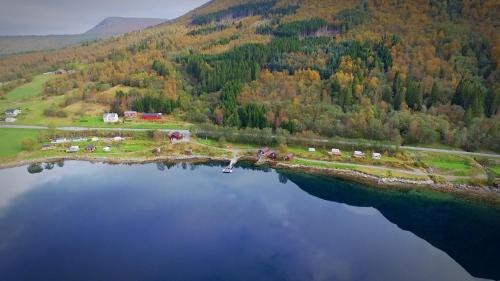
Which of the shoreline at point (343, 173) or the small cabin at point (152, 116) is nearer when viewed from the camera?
the shoreline at point (343, 173)

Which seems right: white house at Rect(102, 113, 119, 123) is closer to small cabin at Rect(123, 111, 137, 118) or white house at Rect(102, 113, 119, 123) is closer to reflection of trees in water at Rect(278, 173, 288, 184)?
small cabin at Rect(123, 111, 137, 118)

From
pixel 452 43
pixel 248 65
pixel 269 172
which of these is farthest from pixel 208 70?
pixel 452 43

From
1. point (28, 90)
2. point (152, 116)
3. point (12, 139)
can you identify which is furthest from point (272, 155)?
point (28, 90)

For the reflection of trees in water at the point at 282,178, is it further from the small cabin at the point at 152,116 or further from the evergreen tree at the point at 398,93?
the small cabin at the point at 152,116

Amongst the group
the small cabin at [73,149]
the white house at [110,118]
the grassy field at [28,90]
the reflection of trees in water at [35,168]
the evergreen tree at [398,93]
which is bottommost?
the reflection of trees in water at [35,168]

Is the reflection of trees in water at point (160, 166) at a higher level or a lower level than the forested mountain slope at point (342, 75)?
lower

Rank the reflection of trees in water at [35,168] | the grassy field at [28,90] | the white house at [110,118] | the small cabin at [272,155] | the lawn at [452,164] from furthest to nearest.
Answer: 1. the grassy field at [28,90]
2. the white house at [110,118]
3. the small cabin at [272,155]
4. the reflection of trees in water at [35,168]
5. the lawn at [452,164]

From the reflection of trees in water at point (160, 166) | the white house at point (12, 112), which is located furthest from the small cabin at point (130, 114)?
the white house at point (12, 112)

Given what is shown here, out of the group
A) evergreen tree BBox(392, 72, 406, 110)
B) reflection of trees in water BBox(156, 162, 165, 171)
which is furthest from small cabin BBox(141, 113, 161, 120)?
evergreen tree BBox(392, 72, 406, 110)
